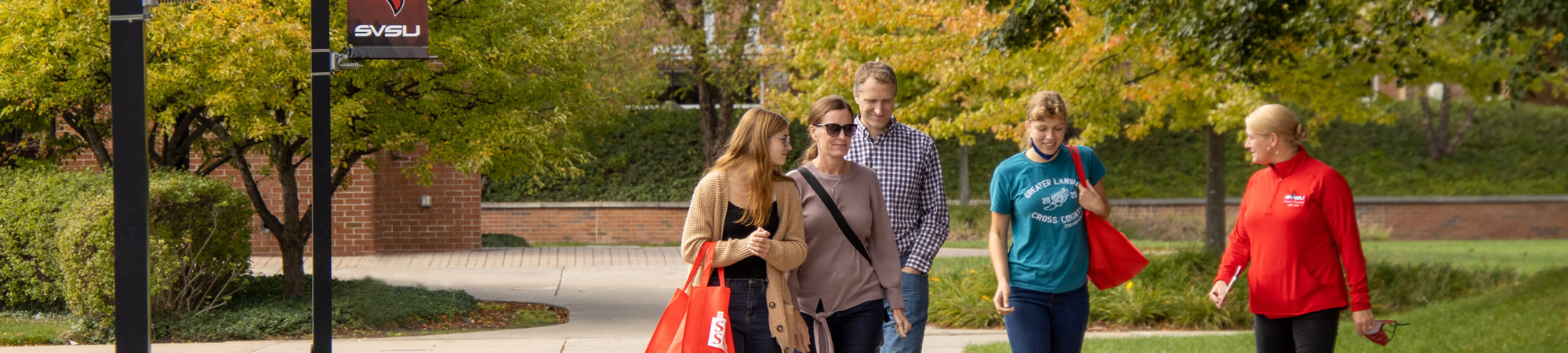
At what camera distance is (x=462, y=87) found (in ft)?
31.8

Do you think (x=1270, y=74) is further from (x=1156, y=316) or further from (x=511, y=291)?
(x=511, y=291)

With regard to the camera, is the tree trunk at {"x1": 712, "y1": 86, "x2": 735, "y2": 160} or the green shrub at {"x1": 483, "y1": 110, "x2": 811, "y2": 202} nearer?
the tree trunk at {"x1": 712, "y1": 86, "x2": 735, "y2": 160}

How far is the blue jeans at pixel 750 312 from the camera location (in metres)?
3.62

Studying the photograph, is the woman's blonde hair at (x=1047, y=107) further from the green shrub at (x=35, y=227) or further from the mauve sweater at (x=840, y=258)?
the green shrub at (x=35, y=227)

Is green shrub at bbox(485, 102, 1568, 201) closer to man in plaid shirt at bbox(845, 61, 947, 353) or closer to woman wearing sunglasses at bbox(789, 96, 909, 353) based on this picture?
man in plaid shirt at bbox(845, 61, 947, 353)

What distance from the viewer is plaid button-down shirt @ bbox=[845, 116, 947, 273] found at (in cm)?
434

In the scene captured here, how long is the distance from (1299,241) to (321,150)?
3.99m

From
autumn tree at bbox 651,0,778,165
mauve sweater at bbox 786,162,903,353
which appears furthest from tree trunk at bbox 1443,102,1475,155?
mauve sweater at bbox 786,162,903,353

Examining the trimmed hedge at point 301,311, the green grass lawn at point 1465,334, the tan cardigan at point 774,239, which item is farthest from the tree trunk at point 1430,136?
the tan cardigan at point 774,239

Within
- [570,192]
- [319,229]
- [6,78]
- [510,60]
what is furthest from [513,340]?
[570,192]

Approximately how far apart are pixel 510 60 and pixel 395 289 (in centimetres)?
261

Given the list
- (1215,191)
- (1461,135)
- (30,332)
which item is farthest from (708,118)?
(1461,135)

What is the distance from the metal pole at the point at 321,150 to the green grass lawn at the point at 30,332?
12.9ft

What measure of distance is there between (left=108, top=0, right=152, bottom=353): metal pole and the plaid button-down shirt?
8.97ft
